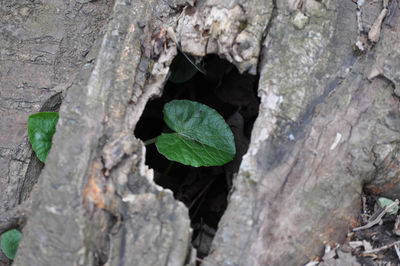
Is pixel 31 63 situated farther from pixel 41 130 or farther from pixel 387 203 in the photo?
pixel 387 203

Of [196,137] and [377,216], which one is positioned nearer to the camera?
[377,216]

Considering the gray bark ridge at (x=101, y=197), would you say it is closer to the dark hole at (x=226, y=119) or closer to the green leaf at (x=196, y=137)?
the green leaf at (x=196, y=137)

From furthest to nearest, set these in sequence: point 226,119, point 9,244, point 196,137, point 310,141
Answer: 1. point 226,119
2. point 196,137
3. point 9,244
4. point 310,141

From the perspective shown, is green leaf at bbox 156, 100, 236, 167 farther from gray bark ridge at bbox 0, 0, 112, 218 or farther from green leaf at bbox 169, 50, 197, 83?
gray bark ridge at bbox 0, 0, 112, 218

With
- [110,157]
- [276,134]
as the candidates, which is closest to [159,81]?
[110,157]

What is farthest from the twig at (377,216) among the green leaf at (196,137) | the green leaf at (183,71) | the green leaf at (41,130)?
the green leaf at (41,130)

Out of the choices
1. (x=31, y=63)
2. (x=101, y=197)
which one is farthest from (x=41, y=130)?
A: (x=101, y=197)

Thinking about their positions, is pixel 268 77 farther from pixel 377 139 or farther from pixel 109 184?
pixel 109 184

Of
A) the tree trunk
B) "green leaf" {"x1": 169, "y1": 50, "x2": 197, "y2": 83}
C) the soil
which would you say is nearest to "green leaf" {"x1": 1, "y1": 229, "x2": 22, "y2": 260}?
the tree trunk
